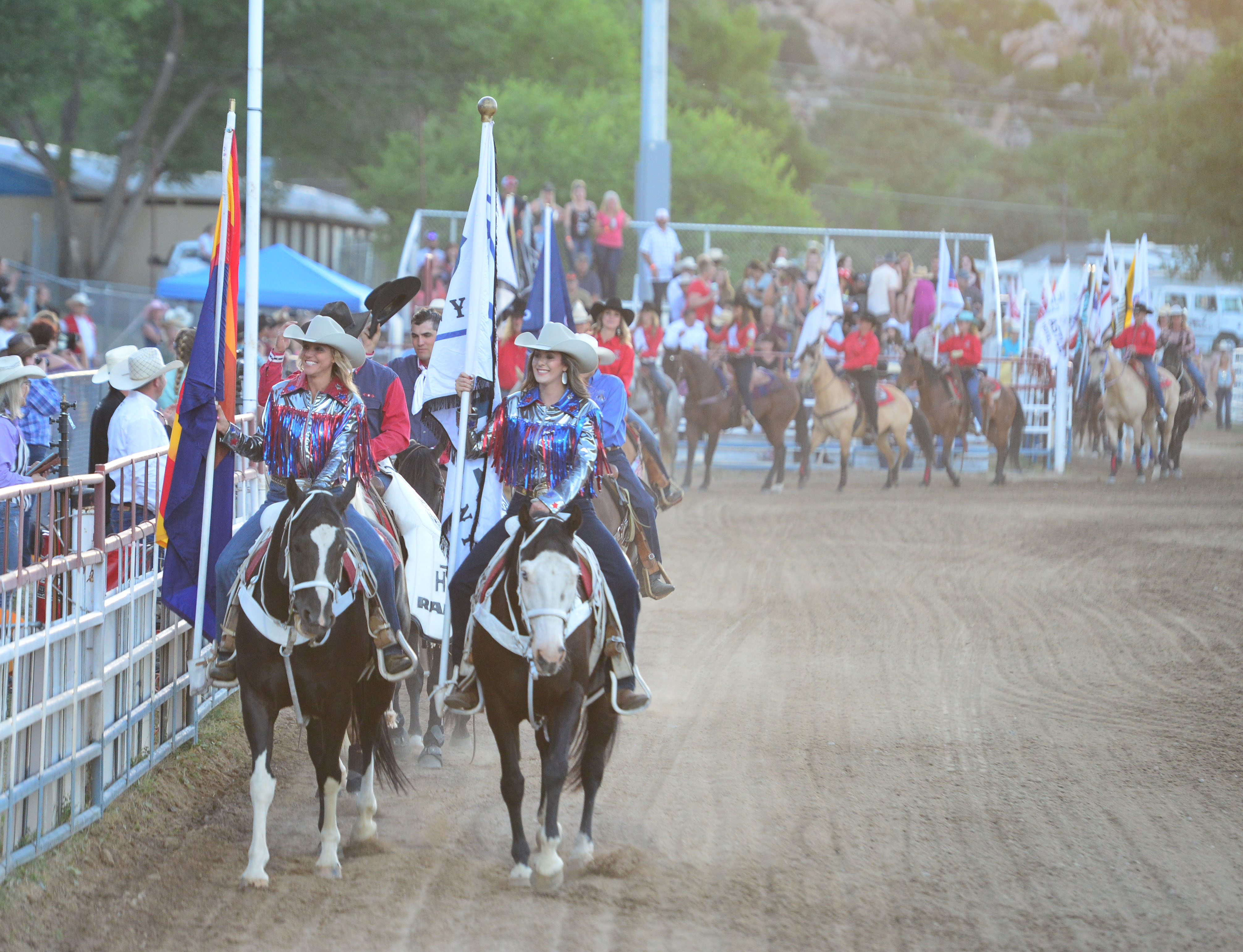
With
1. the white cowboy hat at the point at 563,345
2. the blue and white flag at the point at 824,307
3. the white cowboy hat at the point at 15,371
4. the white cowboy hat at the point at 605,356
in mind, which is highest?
the blue and white flag at the point at 824,307

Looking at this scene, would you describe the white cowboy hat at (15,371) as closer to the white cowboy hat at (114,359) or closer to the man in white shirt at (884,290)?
the white cowboy hat at (114,359)

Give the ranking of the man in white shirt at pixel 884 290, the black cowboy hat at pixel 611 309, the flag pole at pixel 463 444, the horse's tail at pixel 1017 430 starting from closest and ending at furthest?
the flag pole at pixel 463 444
the black cowboy hat at pixel 611 309
the horse's tail at pixel 1017 430
the man in white shirt at pixel 884 290

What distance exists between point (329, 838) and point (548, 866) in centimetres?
99

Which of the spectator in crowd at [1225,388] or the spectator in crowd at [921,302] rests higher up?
the spectator in crowd at [921,302]

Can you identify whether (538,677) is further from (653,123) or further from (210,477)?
(653,123)

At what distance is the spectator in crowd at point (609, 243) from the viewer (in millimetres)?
23516

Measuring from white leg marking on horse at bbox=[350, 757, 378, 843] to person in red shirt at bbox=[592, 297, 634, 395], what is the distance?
14.2ft

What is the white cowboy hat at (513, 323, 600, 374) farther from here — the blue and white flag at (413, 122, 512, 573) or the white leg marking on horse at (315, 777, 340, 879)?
the white leg marking on horse at (315, 777, 340, 879)

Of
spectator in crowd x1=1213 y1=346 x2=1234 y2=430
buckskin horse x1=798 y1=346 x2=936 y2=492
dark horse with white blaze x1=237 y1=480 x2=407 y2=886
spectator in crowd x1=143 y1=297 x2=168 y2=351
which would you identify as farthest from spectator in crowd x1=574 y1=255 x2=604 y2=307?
spectator in crowd x1=1213 y1=346 x2=1234 y2=430

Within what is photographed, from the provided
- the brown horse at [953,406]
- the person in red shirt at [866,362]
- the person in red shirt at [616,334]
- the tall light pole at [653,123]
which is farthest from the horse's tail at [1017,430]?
the person in red shirt at [616,334]

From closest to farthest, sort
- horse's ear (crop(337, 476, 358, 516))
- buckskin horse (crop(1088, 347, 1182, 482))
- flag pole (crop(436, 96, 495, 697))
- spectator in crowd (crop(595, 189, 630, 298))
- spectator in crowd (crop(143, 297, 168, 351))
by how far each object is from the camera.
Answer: horse's ear (crop(337, 476, 358, 516)) < flag pole (crop(436, 96, 495, 697)) < spectator in crowd (crop(143, 297, 168, 351)) < buckskin horse (crop(1088, 347, 1182, 482)) < spectator in crowd (crop(595, 189, 630, 298))

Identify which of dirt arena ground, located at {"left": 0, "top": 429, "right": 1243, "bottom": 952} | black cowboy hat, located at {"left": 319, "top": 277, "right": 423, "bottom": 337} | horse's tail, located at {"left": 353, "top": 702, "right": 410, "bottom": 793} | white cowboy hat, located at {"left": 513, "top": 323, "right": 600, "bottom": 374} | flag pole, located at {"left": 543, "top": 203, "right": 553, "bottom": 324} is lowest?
dirt arena ground, located at {"left": 0, "top": 429, "right": 1243, "bottom": 952}

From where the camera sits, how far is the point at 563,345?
624cm

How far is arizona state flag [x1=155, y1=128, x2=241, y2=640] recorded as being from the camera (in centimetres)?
680
